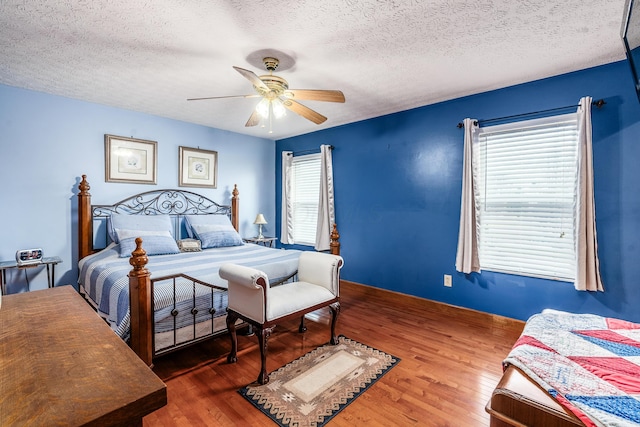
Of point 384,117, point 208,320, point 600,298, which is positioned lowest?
point 208,320

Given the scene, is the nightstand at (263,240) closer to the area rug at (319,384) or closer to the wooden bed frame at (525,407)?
the area rug at (319,384)

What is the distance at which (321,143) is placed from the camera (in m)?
4.75

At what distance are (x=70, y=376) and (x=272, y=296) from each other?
1.72m

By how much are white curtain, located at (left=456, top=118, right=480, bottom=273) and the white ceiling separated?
0.46m

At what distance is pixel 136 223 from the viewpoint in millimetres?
3520

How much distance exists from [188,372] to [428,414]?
1694mm

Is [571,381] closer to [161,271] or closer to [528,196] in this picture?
[528,196]

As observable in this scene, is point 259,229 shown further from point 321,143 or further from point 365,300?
point 365,300

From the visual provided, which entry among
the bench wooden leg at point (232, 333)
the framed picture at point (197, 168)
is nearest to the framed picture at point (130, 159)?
the framed picture at point (197, 168)


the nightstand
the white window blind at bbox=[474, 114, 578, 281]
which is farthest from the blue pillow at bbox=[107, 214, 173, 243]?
the white window blind at bbox=[474, 114, 578, 281]

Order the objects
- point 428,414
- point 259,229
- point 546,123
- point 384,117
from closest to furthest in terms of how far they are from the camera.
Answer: point 428,414
point 546,123
point 384,117
point 259,229

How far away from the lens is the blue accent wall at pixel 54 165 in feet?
9.95

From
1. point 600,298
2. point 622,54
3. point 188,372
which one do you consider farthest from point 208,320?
point 622,54

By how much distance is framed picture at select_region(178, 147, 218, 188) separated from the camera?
428cm
